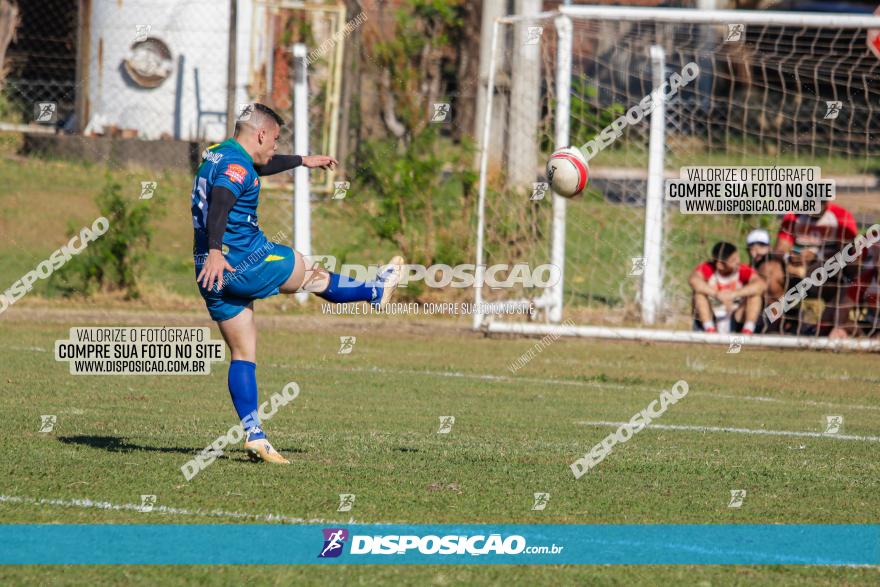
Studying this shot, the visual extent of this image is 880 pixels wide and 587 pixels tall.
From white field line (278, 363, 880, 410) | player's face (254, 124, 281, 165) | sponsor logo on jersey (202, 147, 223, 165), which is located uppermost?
player's face (254, 124, 281, 165)

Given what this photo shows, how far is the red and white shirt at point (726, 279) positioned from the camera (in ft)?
47.1

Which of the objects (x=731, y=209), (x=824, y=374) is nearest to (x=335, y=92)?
(x=731, y=209)

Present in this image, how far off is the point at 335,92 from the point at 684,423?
→ 38.1ft

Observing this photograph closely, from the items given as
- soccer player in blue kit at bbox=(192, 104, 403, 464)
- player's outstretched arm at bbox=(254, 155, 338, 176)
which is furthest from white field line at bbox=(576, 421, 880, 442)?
soccer player in blue kit at bbox=(192, 104, 403, 464)

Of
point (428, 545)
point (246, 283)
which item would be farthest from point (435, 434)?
point (428, 545)

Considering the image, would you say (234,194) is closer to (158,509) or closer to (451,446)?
(158,509)

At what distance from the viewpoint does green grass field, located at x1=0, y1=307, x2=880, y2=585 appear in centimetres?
587

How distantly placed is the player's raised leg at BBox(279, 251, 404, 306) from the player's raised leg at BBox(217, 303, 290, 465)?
437mm

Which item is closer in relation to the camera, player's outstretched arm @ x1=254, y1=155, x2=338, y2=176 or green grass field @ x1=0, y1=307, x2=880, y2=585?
green grass field @ x1=0, y1=307, x2=880, y2=585

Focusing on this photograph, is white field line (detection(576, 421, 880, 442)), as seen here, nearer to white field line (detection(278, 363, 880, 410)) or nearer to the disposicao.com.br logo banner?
white field line (detection(278, 363, 880, 410))

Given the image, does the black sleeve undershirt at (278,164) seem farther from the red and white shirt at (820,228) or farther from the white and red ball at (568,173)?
the red and white shirt at (820,228)

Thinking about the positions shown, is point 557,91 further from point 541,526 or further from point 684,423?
point 541,526

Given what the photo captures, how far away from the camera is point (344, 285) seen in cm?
822

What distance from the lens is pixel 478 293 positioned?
14.4m
